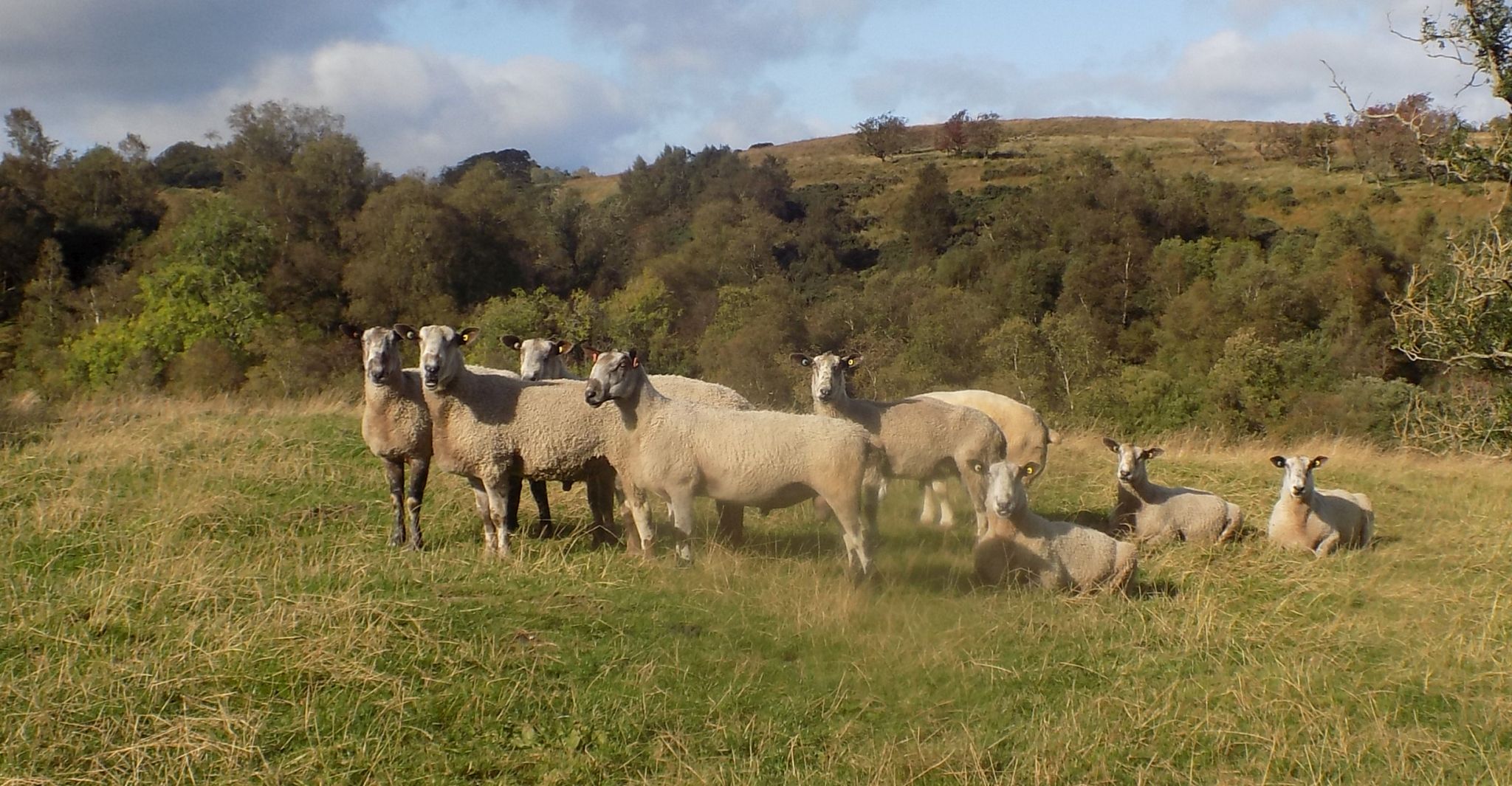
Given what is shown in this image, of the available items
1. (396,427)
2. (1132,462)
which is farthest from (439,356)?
(1132,462)

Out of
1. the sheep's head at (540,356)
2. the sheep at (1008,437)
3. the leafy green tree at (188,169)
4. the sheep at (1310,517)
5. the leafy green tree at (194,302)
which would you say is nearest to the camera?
the sheep at (1310,517)

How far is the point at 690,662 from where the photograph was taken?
276 inches

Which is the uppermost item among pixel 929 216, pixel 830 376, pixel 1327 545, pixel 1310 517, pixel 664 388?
pixel 929 216

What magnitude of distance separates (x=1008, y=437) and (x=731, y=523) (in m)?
4.15

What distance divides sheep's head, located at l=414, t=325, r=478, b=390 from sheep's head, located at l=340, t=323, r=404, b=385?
7.1 inches

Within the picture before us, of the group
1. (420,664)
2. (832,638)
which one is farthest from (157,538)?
(832,638)

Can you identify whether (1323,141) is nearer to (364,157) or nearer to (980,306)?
(980,306)

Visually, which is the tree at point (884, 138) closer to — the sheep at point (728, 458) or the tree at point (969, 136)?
the tree at point (969, 136)

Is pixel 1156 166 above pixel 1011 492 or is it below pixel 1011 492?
above

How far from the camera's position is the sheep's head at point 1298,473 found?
37.6 ft

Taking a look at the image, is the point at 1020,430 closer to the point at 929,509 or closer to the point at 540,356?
the point at 929,509

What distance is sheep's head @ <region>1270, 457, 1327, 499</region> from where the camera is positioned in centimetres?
1145

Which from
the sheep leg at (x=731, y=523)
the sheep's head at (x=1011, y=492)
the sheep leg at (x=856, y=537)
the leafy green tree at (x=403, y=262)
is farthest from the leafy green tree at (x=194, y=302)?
the sheep's head at (x=1011, y=492)

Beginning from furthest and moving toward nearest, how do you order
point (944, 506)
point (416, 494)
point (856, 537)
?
point (944, 506)
point (416, 494)
point (856, 537)
